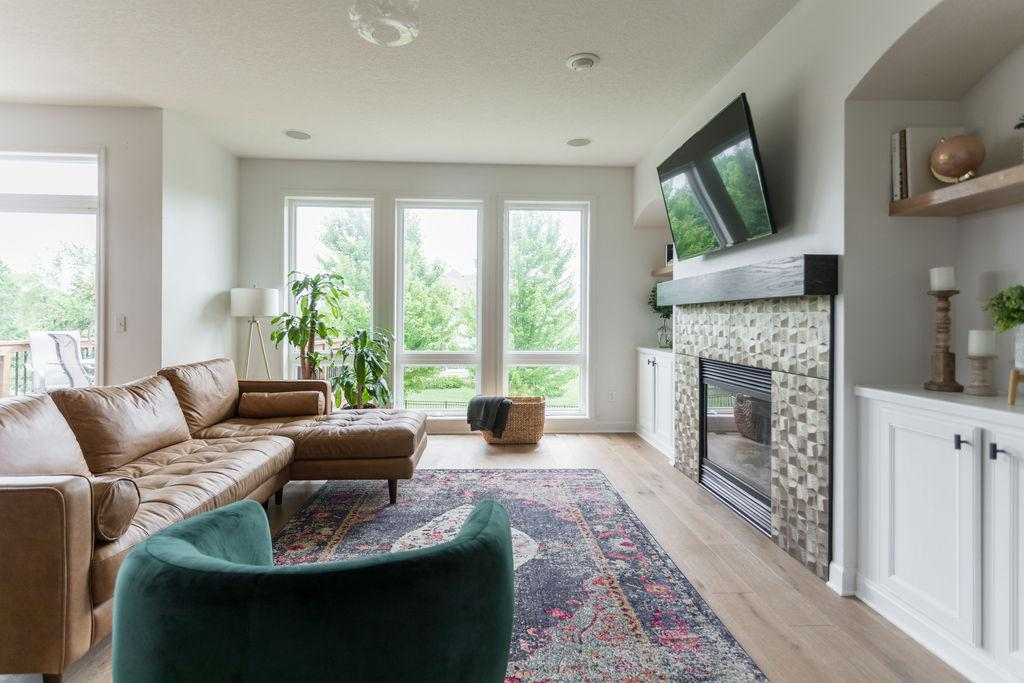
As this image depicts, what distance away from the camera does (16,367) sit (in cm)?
372

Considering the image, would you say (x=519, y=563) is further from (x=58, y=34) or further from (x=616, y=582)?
(x=58, y=34)

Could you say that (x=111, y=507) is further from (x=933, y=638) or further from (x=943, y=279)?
(x=943, y=279)

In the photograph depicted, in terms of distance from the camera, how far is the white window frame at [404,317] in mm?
5008

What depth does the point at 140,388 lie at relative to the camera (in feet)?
8.84

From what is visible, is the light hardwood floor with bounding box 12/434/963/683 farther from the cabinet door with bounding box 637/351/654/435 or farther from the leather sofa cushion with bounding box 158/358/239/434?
the cabinet door with bounding box 637/351/654/435

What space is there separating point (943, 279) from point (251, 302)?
15.1ft

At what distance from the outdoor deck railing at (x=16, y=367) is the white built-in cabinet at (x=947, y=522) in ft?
15.9

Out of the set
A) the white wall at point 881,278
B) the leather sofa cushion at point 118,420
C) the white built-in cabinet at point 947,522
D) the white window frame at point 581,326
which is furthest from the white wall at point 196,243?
the white built-in cabinet at point 947,522

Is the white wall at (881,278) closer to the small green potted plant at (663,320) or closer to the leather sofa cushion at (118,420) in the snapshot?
the small green potted plant at (663,320)

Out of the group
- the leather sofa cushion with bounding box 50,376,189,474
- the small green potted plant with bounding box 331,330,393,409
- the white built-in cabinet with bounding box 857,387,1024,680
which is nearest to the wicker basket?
the small green potted plant with bounding box 331,330,393,409

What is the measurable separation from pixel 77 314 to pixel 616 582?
4181 millimetres

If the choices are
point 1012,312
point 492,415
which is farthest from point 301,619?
point 492,415

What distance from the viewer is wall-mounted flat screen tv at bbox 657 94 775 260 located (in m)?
2.48

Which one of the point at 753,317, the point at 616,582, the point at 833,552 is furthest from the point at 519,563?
the point at 753,317
